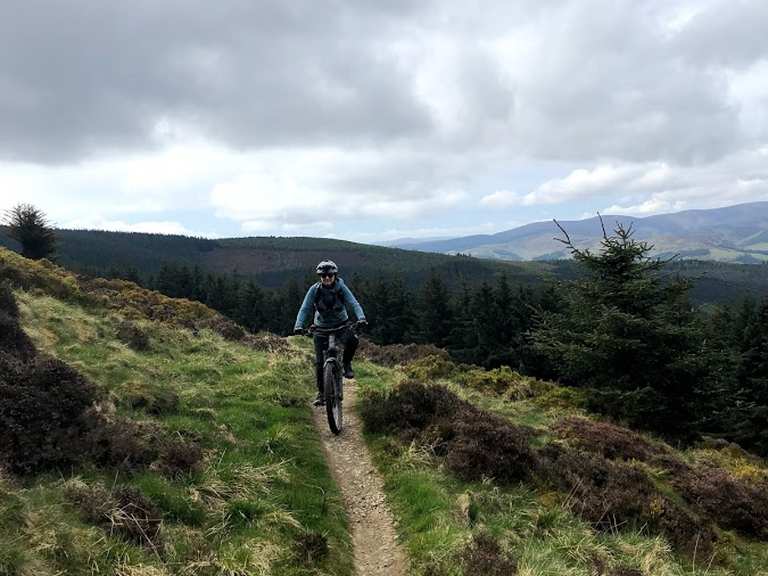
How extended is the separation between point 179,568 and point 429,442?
5.36m

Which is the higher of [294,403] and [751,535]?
[294,403]

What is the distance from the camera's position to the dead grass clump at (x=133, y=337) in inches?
614

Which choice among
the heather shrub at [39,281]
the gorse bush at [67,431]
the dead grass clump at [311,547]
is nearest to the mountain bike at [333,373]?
the gorse bush at [67,431]

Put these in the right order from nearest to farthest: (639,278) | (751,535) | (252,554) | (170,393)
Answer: (252,554) < (751,535) < (170,393) < (639,278)

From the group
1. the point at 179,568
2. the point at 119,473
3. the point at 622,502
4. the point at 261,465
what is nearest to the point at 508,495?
the point at 622,502

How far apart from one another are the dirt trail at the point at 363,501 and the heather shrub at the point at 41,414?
3.68 m

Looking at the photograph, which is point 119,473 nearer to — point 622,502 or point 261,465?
point 261,465

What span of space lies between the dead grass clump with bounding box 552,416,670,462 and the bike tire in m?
5.39

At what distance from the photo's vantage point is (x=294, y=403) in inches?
475

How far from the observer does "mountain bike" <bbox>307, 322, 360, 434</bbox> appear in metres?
10.2

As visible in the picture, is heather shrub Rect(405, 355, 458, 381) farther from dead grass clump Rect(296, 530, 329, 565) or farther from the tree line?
dead grass clump Rect(296, 530, 329, 565)

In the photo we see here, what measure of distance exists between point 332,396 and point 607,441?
6694 mm

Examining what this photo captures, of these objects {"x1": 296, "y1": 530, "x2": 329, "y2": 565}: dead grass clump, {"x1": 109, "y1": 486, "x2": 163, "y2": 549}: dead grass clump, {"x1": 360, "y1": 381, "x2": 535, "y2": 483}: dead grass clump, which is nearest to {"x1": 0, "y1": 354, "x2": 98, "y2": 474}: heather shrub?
{"x1": 109, "y1": 486, "x2": 163, "y2": 549}: dead grass clump

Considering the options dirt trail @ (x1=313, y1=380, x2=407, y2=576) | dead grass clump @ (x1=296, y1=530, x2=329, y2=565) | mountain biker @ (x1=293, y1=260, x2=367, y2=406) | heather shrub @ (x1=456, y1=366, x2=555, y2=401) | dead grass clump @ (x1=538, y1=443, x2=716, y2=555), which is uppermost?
mountain biker @ (x1=293, y1=260, x2=367, y2=406)
